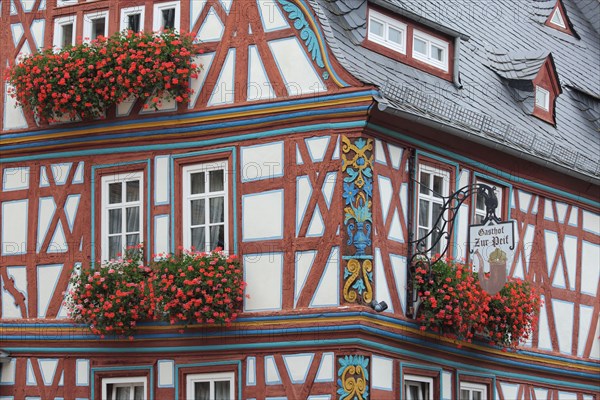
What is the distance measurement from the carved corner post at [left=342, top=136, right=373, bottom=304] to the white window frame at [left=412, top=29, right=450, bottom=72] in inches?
125

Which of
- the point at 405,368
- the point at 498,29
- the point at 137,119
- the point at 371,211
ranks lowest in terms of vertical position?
the point at 405,368

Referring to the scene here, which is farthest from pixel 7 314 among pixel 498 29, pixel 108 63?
pixel 498 29

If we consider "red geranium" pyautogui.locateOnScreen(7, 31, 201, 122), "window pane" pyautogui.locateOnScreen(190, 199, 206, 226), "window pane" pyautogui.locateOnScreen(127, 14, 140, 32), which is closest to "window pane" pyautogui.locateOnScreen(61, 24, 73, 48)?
"red geranium" pyautogui.locateOnScreen(7, 31, 201, 122)

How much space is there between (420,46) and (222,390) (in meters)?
6.24

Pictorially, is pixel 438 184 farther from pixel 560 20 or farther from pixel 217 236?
→ pixel 560 20

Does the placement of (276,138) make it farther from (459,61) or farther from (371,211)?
(459,61)

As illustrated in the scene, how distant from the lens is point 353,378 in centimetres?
2355

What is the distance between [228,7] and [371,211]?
3831mm

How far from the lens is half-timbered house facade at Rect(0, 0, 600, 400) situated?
24031 millimetres

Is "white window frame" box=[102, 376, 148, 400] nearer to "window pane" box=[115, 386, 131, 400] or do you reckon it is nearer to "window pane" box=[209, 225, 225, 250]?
"window pane" box=[115, 386, 131, 400]

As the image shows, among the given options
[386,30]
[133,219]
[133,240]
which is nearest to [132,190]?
[133,219]

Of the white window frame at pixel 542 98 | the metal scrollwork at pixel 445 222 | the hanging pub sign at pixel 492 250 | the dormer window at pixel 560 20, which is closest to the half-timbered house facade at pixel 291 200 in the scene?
the metal scrollwork at pixel 445 222

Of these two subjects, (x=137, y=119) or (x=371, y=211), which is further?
(x=137, y=119)

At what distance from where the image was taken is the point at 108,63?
25.5 m
